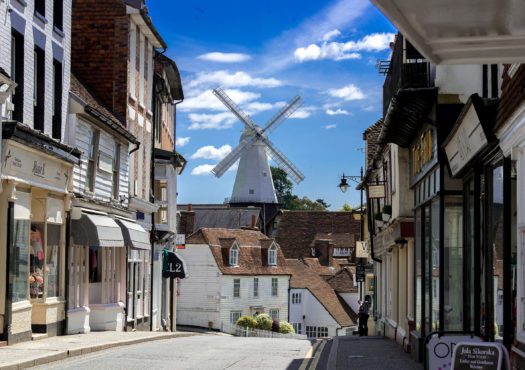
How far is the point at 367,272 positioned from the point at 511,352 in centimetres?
3745

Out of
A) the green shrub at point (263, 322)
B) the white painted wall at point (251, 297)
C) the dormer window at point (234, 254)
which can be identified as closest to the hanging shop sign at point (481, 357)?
the green shrub at point (263, 322)

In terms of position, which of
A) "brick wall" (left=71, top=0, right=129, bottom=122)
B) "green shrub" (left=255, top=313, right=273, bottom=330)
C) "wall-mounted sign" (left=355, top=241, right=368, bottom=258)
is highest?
"brick wall" (left=71, top=0, right=129, bottom=122)

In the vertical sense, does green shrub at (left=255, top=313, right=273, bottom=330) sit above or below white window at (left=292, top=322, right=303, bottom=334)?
above

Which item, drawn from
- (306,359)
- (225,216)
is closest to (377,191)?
(306,359)

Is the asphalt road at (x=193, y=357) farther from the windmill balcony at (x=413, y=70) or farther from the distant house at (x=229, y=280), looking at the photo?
the distant house at (x=229, y=280)

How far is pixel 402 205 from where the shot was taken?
25594mm

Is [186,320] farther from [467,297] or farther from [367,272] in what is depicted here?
[467,297]

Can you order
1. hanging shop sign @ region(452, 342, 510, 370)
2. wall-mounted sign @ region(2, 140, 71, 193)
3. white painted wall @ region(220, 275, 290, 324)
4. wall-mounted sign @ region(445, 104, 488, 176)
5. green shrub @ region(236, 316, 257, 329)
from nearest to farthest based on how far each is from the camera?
1. hanging shop sign @ region(452, 342, 510, 370)
2. wall-mounted sign @ region(445, 104, 488, 176)
3. wall-mounted sign @ region(2, 140, 71, 193)
4. green shrub @ region(236, 316, 257, 329)
5. white painted wall @ region(220, 275, 290, 324)

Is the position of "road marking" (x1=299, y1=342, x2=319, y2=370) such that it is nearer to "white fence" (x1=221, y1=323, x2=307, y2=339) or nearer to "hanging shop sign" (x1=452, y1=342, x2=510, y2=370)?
"hanging shop sign" (x1=452, y1=342, x2=510, y2=370)

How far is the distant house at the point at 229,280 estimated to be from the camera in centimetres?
6506

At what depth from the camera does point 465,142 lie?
14289mm

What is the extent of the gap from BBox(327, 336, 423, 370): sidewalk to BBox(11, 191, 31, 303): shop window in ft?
22.7

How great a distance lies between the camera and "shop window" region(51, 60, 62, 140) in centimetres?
2325

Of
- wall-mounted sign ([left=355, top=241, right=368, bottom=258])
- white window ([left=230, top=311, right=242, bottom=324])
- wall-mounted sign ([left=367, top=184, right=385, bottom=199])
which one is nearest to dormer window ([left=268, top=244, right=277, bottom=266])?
white window ([left=230, top=311, right=242, bottom=324])
